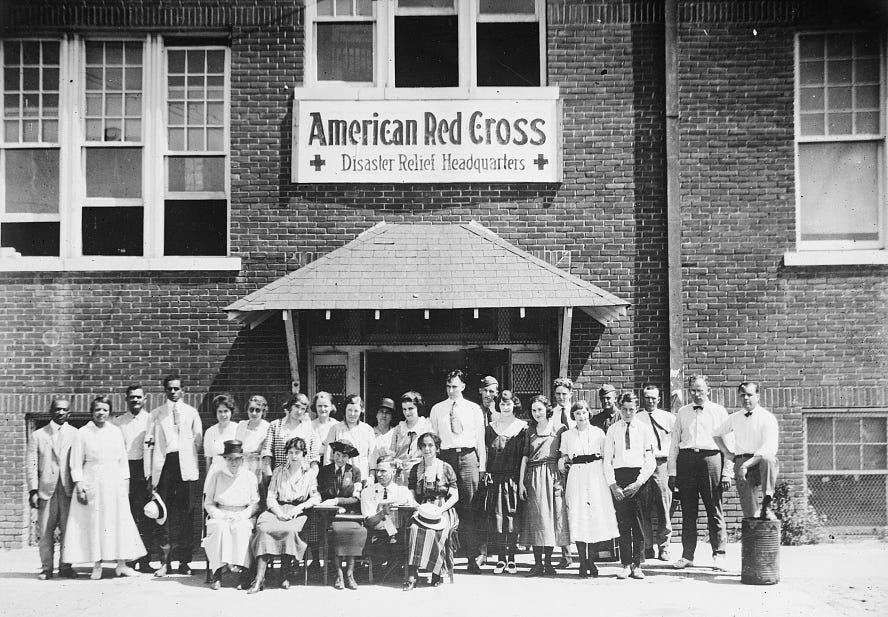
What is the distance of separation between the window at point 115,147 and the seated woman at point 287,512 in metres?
3.41

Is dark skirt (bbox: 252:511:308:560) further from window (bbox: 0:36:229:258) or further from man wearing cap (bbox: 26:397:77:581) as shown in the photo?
window (bbox: 0:36:229:258)

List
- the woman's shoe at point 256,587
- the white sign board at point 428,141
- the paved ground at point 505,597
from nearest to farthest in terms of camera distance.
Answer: the paved ground at point 505,597, the woman's shoe at point 256,587, the white sign board at point 428,141

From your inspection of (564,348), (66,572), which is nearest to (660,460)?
(564,348)

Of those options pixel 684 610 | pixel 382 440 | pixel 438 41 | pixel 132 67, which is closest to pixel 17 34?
pixel 132 67

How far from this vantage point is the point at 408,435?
8688 millimetres

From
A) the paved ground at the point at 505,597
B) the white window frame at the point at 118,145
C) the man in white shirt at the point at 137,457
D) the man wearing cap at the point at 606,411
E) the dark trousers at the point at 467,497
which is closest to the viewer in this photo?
the paved ground at the point at 505,597

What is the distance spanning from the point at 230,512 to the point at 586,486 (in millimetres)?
3364

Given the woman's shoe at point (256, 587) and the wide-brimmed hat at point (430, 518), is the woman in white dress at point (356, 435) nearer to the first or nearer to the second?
the wide-brimmed hat at point (430, 518)

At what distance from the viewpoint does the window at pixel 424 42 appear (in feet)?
34.6

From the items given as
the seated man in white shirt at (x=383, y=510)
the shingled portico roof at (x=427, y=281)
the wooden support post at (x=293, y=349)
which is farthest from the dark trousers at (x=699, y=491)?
the wooden support post at (x=293, y=349)

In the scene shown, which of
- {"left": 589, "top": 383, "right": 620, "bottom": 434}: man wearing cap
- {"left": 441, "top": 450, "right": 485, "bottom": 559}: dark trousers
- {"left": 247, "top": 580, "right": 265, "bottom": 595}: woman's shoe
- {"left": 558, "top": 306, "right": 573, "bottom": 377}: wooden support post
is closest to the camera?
{"left": 247, "top": 580, "right": 265, "bottom": 595}: woman's shoe

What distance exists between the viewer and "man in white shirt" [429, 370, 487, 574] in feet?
28.3

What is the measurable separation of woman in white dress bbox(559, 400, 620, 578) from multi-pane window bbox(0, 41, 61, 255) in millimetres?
6539

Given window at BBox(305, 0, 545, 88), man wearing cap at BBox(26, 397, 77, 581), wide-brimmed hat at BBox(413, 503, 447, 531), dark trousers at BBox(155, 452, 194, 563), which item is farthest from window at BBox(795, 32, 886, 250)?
man wearing cap at BBox(26, 397, 77, 581)
